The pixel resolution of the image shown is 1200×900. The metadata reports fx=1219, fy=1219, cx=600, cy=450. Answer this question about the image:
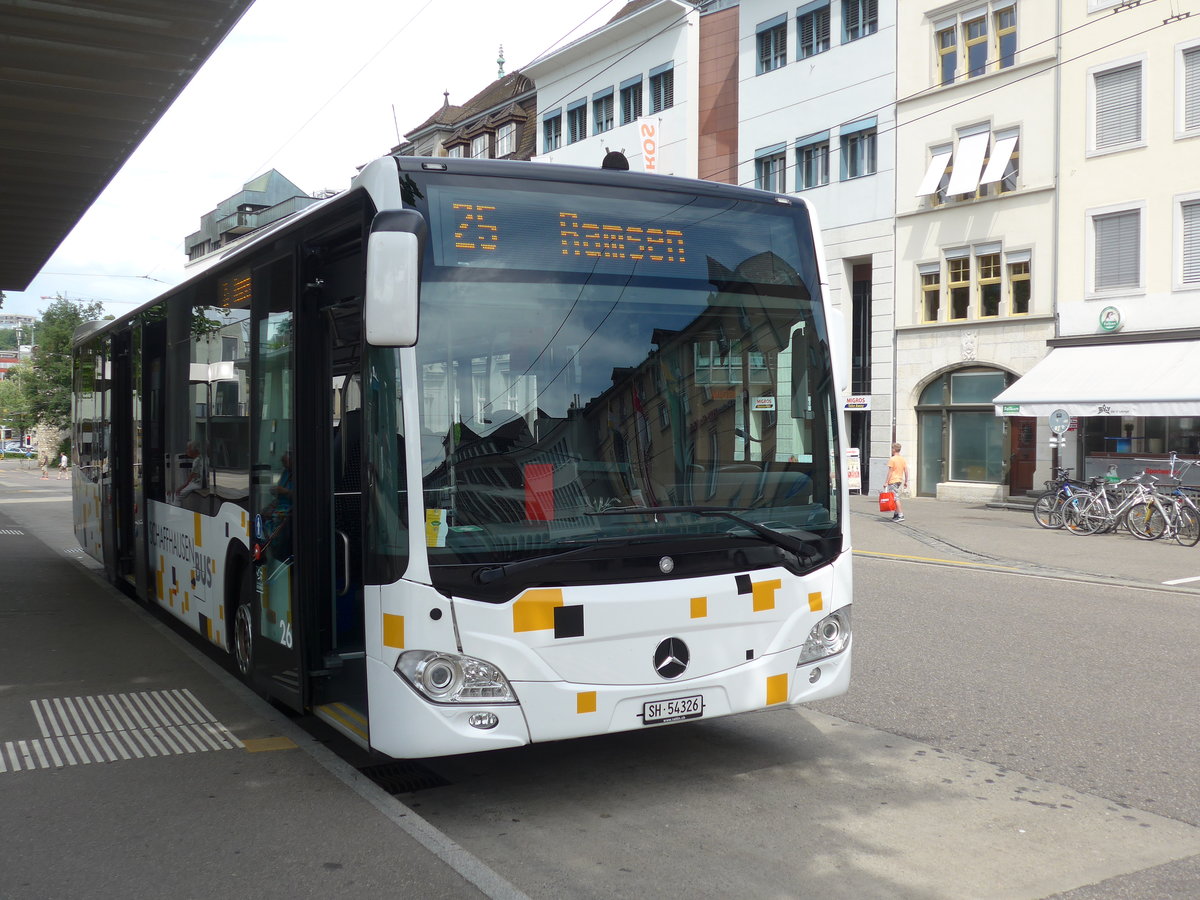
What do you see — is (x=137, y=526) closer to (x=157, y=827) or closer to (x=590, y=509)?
(x=157, y=827)

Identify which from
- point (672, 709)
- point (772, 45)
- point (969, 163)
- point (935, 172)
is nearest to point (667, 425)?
point (672, 709)

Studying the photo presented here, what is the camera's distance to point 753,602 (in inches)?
214

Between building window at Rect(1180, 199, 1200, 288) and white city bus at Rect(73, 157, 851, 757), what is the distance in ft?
72.3

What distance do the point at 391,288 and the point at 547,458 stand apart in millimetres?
961

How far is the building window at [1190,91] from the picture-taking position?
24703 millimetres

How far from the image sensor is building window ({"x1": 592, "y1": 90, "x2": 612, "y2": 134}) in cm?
4041

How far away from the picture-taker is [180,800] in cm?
534

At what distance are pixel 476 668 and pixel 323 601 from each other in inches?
54.5

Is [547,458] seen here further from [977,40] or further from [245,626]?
[977,40]

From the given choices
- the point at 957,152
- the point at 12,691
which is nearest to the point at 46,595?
the point at 12,691

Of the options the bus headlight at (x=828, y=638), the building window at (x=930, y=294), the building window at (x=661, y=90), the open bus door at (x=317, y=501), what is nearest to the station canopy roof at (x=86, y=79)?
the open bus door at (x=317, y=501)

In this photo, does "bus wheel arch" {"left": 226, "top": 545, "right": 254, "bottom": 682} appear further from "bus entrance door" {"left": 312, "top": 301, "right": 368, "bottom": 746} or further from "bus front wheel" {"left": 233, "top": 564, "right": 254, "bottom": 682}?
"bus entrance door" {"left": 312, "top": 301, "right": 368, "bottom": 746}

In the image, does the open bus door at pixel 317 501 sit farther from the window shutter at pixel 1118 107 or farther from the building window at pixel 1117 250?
the window shutter at pixel 1118 107

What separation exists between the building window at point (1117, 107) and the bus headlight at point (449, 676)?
82.4ft
